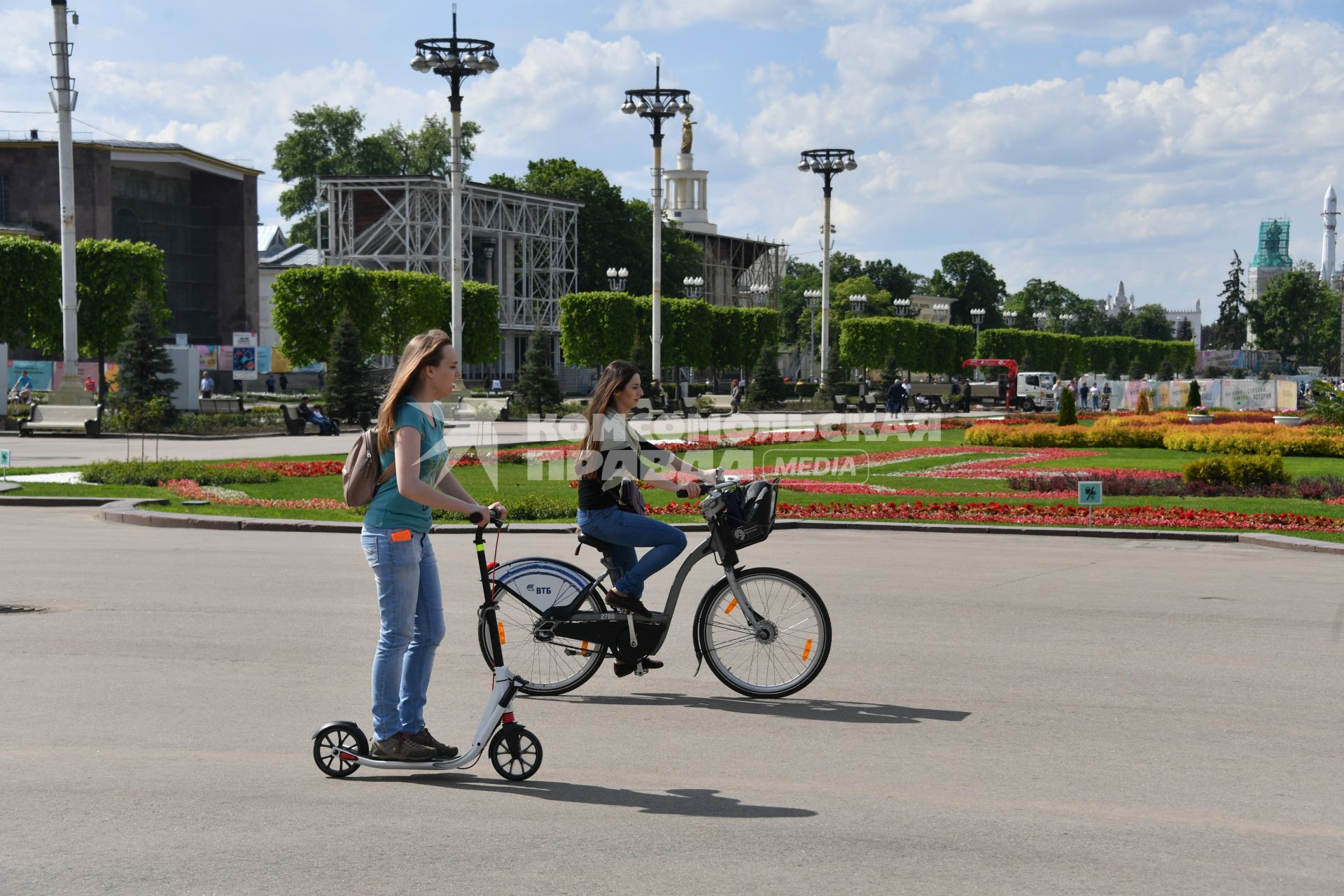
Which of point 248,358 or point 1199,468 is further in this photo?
point 248,358

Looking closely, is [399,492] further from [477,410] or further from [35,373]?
[35,373]

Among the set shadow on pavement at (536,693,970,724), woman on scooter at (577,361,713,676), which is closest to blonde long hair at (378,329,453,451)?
woman on scooter at (577,361,713,676)

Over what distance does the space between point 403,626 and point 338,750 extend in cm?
60

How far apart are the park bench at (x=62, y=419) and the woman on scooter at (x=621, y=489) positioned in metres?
32.6

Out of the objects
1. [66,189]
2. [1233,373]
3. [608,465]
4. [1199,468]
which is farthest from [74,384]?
[1233,373]

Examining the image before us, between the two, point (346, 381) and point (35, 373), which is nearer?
point (346, 381)

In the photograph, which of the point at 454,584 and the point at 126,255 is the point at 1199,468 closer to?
the point at 454,584

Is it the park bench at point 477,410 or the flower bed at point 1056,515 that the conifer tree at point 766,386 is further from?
the flower bed at point 1056,515

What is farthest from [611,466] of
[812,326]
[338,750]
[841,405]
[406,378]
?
[812,326]

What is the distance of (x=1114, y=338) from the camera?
427ft

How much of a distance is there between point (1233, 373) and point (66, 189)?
3955 inches

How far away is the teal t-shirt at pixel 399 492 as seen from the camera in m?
5.85

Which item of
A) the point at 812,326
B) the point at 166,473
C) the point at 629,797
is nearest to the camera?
the point at 629,797

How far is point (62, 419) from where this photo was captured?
3731cm
